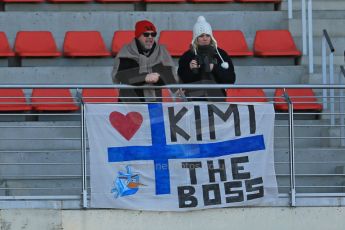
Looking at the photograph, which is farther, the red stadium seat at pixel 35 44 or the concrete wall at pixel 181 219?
the red stadium seat at pixel 35 44

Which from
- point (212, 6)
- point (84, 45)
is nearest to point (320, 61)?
point (212, 6)

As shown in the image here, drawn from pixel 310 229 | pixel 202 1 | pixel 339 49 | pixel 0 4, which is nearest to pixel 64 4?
pixel 0 4

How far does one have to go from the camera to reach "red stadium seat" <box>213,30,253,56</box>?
1475cm

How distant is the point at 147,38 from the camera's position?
441 inches

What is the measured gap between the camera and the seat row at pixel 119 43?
1470 cm

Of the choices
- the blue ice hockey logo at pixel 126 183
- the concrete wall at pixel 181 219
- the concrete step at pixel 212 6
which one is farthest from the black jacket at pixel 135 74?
the concrete step at pixel 212 6

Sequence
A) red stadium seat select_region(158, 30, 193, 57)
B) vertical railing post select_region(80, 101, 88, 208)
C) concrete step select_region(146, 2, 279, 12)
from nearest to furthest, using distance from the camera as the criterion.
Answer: vertical railing post select_region(80, 101, 88, 208)
red stadium seat select_region(158, 30, 193, 57)
concrete step select_region(146, 2, 279, 12)

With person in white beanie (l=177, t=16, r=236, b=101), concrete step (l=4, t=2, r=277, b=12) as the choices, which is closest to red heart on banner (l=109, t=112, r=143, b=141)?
person in white beanie (l=177, t=16, r=236, b=101)

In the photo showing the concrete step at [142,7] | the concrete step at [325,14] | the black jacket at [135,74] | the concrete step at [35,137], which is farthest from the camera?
the concrete step at [142,7]

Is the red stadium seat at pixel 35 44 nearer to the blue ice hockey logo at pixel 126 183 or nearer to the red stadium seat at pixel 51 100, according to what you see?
the red stadium seat at pixel 51 100

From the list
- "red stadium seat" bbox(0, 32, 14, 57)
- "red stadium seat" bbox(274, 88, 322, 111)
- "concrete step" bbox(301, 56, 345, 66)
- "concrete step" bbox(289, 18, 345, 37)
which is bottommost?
"red stadium seat" bbox(274, 88, 322, 111)

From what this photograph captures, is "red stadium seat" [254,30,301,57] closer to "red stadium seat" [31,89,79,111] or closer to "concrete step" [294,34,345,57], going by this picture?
"concrete step" [294,34,345,57]

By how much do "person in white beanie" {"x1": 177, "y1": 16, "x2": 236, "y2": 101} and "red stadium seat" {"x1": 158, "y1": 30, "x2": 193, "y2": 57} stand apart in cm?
335

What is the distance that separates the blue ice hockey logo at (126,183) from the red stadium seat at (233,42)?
4.33 meters
